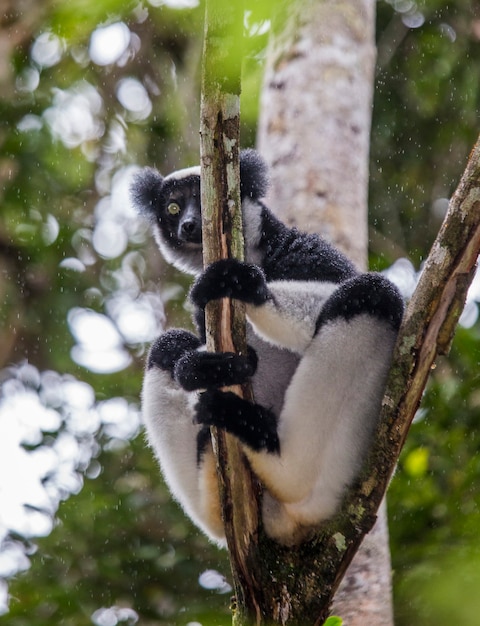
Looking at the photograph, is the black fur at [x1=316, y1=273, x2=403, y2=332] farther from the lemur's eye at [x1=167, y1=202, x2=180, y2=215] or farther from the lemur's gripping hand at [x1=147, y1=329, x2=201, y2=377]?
the lemur's eye at [x1=167, y1=202, x2=180, y2=215]

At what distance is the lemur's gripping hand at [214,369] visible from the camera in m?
2.62

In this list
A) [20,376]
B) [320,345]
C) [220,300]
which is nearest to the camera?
[220,300]

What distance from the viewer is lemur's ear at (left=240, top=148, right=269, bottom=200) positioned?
387cm

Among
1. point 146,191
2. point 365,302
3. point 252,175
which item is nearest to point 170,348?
point 365,302

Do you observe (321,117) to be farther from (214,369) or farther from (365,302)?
(214,369)

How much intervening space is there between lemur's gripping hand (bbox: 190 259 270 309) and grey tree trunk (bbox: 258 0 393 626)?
6.16 feet

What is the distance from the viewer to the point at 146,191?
4.41 meters

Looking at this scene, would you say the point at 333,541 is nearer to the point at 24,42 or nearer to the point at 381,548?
the point at 381,548

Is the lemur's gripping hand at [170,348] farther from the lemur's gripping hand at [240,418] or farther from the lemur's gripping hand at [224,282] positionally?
the lemur's gripping hand at [224,282]

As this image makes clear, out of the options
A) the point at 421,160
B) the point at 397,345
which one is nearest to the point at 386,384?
the point at 397,345

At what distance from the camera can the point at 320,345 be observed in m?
2.88

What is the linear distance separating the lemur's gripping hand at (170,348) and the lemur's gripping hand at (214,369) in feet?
1.83

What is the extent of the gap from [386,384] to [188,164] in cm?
488

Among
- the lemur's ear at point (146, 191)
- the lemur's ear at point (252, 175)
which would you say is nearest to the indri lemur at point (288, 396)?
the lemur's ear at point (252, 175)
